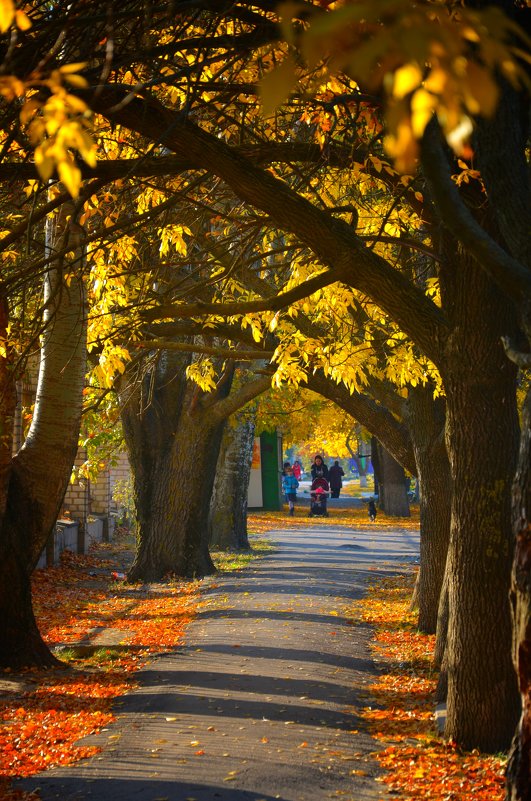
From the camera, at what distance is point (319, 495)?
39.8 metres

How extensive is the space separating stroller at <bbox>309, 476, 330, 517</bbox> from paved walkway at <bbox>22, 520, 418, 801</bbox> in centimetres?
2398

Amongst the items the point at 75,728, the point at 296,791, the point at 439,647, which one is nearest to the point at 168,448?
the point at 439,647

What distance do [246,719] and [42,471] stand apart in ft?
11.4

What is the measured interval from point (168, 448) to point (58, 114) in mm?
15766

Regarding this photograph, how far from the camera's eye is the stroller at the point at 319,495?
38781 mm

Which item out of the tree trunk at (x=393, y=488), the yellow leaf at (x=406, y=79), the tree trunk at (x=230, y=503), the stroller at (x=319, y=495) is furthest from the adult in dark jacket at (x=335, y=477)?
the yellow leaf at (x=406, y=79)

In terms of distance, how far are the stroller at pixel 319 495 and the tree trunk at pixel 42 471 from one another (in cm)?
2809

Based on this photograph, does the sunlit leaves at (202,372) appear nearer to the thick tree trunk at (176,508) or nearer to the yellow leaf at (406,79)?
the thick tree trunk at (176,508)

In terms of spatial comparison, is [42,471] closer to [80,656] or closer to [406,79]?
[80,656]

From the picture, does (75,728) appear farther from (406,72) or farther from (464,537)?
(406,72)

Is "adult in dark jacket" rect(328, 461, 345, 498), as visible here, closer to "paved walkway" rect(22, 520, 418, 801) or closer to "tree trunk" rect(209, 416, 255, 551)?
"tree trunk" rect(209, 416, 255, 551)

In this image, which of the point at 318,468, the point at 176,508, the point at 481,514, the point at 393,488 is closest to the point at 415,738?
the point at 481,514

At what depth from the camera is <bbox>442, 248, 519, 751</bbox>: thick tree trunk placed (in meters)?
7.07

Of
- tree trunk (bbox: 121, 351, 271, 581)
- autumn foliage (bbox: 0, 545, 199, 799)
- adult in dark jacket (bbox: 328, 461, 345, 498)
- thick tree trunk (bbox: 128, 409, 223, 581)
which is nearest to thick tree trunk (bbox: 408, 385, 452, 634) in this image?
autumn foliage (bbox: 0, 545, 199, 799)
